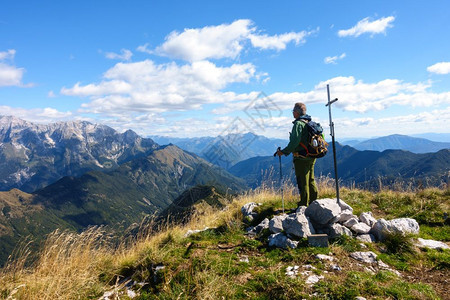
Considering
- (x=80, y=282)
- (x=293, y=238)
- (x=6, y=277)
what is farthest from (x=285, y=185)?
(x=6, y=277)

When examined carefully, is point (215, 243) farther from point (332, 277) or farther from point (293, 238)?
point (332, 277)

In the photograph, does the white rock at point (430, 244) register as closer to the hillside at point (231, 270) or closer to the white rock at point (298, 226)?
the hillside at point (231, 270)

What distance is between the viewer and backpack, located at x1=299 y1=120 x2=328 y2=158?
8.67 m

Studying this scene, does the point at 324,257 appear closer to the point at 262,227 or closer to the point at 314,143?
the point at 262,227

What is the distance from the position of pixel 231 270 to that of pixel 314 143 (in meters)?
5.16

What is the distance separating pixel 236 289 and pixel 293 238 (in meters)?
2.72

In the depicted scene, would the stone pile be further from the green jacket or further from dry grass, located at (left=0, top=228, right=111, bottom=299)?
dry grass, located at (left=0, top=228, right=111, bottom=299)

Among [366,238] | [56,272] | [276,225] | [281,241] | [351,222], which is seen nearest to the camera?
[56,272]

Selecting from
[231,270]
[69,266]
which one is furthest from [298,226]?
[69,266]

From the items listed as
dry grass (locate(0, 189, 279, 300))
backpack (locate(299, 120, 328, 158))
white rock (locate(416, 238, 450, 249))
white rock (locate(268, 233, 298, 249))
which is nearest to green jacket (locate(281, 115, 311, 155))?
backpack (locate(299, 120, 328, 158))

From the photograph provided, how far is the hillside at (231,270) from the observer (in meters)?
4.65

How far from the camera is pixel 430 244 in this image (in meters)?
6.72

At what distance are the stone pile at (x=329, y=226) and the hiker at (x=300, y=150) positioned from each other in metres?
1.27

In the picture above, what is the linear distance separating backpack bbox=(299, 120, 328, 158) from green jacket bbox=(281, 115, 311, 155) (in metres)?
0.15
